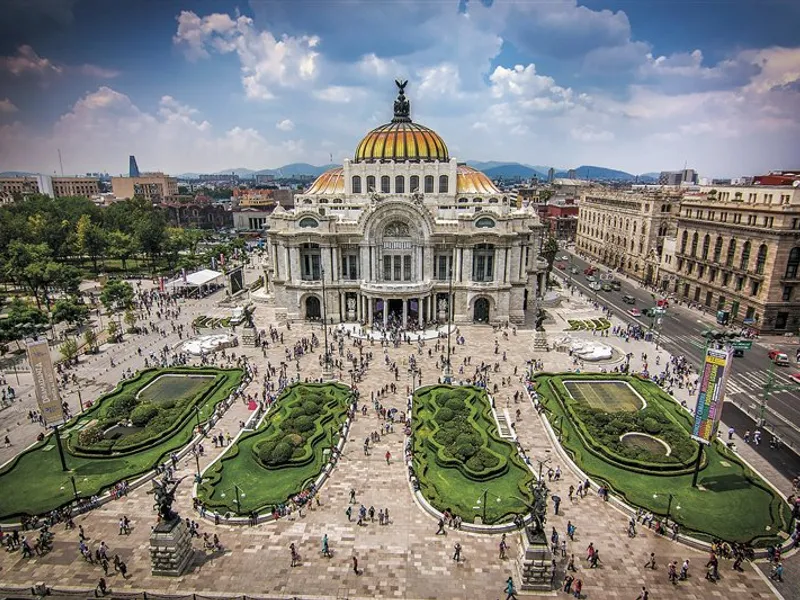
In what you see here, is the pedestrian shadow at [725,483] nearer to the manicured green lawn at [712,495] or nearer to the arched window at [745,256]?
the manicured green lawn at [712,495]

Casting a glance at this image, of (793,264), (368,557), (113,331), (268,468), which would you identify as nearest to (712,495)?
(368,557)

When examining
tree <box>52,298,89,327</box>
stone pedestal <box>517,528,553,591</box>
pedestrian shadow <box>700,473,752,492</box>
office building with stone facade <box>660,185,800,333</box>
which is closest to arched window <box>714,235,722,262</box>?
office building with stone facade <box>660,185,800,333</box>

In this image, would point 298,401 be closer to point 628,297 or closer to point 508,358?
point 508,358

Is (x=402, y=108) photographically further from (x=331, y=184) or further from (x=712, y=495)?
(x=712, y=495)

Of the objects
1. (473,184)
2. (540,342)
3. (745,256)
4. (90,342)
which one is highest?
(473,184)

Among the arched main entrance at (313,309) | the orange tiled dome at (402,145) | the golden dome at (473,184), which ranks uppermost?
the orange tiled dome at (402,145)

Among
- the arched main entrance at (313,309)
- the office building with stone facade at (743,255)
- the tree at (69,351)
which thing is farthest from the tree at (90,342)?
the office building with stone facade at (743,255)

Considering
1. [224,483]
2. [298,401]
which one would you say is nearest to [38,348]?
[224,483]
